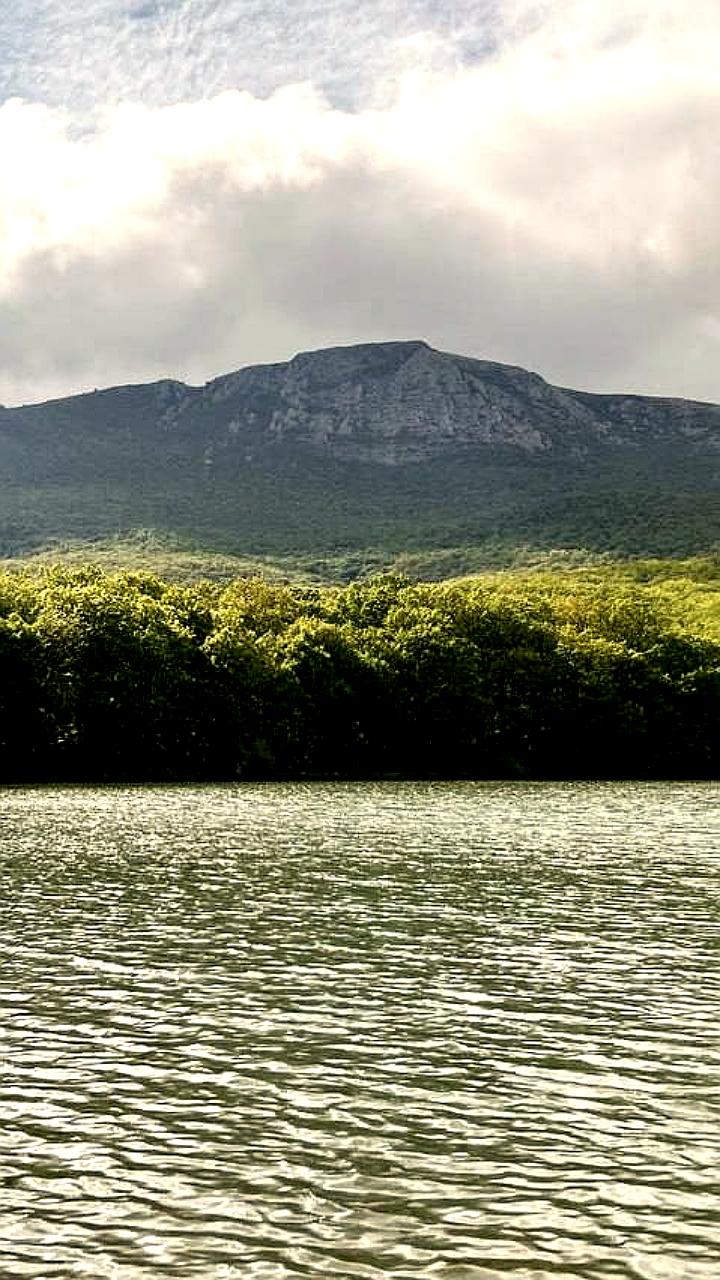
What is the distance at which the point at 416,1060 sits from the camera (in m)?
20.3

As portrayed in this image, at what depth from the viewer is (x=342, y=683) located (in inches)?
3915

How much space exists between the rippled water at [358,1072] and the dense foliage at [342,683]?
50339 mm

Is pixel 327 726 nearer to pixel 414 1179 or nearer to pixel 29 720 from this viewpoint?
pixel 29 720

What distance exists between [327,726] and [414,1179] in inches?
3373

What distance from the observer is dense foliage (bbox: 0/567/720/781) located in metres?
91.7

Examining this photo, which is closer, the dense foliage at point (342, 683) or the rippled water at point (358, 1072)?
the rippled water at point (358, 1072)

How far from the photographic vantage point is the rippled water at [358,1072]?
44.4ft

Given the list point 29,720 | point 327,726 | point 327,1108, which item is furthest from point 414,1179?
point 327,726

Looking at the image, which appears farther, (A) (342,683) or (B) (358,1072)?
(A) (342,683)

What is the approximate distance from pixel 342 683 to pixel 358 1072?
79887mm

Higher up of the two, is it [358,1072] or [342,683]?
[342,683]

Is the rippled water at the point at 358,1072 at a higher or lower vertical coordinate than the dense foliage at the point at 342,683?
lower

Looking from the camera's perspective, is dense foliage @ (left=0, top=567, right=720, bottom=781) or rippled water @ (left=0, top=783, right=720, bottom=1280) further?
dense foliage @ (left=0, top=567, right=720, bottom=781)

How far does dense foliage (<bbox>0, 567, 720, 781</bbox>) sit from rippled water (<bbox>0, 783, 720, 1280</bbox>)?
5034 centimetres
